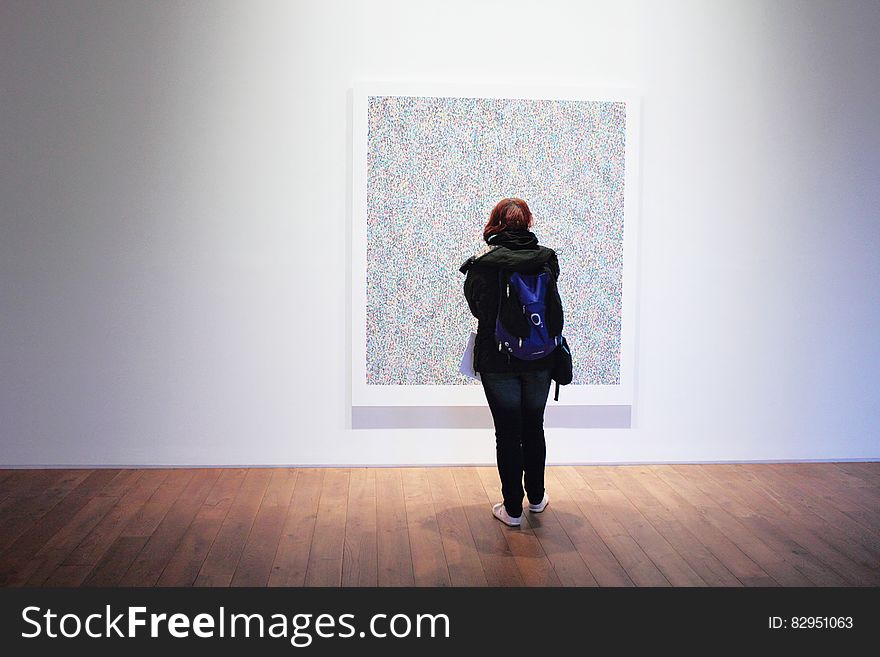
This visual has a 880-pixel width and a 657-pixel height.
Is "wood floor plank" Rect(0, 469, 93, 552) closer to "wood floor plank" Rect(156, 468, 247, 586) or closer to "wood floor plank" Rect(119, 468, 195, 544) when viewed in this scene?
"wood floor plank" Rect(119, 468, 195, 544)

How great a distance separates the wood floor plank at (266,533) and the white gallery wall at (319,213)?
1.23 feet

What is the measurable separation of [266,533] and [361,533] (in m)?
0.41

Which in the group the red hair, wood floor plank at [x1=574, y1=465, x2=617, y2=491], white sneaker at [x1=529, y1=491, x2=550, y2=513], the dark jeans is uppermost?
the red hair

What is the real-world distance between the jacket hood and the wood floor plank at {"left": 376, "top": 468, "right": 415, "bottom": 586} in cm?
117

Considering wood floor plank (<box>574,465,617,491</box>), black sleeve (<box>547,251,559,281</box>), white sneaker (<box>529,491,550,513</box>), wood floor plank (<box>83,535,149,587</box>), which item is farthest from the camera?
wood floor plank (<box>574,465,617,491</box>)

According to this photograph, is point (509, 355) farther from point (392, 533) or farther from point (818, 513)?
point (818, 513)

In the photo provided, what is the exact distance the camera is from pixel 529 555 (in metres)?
3.77

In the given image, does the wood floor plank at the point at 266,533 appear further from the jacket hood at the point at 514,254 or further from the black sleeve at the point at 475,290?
the jacket hood at the point at 514,254

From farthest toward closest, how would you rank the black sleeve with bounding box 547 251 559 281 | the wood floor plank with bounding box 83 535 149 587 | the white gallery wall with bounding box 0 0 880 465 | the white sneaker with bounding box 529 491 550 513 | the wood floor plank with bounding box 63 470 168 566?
the white gallery wall with bounding box 0 0 880 465, the white sneaker with bounding box 529 491 550 513, the black sleeve with bounding box 547 251 559 281, the wood floor plank with bounding box 63 470 168 566, the wood floor plank with bounding box 83 535 149 587

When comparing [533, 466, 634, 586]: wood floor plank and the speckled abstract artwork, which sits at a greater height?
the speckled abstract artwork

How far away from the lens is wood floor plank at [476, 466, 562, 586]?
350 cm

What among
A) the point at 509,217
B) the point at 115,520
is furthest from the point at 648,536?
the point at 115,520

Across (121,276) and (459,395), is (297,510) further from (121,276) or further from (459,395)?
(121,276)

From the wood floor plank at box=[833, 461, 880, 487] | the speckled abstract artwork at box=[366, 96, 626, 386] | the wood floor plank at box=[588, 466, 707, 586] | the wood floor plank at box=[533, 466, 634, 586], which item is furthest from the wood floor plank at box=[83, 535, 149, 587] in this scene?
the wood floor plank at box=[833, 461, 880, 487]
